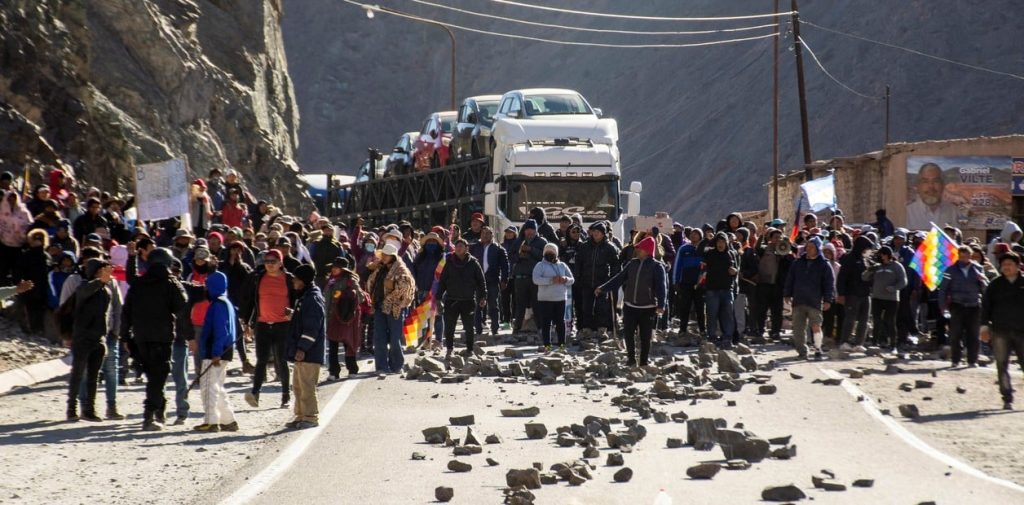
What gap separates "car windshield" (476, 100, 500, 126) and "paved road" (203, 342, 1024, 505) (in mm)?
16165

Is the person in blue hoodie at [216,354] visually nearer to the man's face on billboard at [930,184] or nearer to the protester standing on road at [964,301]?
the protester standing on road at [964,301]

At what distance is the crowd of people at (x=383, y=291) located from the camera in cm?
1364

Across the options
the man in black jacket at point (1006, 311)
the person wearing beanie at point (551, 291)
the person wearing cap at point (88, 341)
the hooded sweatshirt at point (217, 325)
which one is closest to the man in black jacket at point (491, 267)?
the person wearing beanie at point (551, 291)

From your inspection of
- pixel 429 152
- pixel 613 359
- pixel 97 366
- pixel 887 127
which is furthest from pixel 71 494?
pixel 887 127

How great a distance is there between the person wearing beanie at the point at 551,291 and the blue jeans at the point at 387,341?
10.6ft

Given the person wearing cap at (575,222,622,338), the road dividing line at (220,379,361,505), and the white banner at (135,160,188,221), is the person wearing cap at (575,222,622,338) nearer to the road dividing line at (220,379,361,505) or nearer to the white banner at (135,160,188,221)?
the white banner at (135,160,188,221)

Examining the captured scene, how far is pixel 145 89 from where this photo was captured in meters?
39.8

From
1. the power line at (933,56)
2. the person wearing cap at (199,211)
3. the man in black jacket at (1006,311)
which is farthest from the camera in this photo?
the power line at (933,56)

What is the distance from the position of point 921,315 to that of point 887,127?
51336 mm

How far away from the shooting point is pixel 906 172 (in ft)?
144

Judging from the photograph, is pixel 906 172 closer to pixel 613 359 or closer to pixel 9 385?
pixel 613 359

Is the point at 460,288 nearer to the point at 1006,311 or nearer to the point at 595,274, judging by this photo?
the point at 595,274

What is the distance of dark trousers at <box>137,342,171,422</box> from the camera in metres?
13.1

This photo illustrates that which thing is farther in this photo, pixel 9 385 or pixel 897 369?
pixel 897 369
